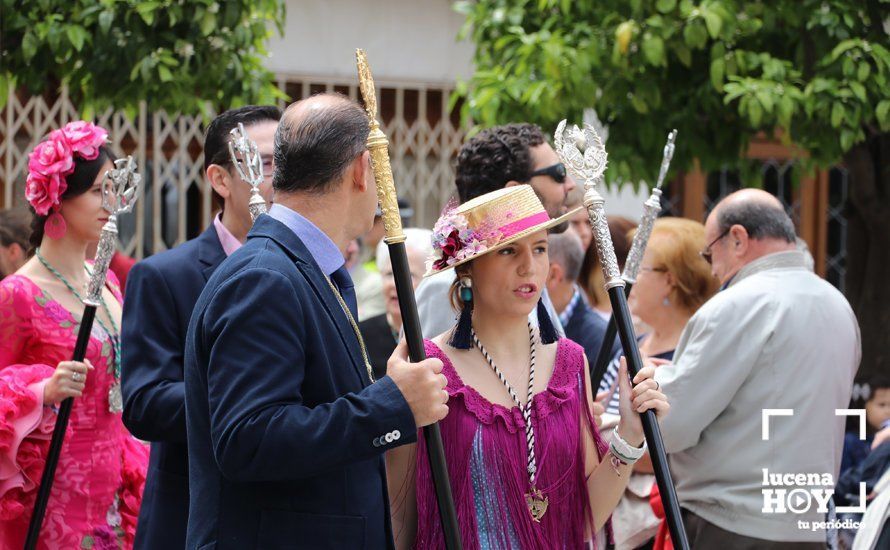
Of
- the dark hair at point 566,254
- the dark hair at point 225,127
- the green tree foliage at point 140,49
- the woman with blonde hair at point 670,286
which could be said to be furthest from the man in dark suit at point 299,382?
the green tree foliage at point 140,49

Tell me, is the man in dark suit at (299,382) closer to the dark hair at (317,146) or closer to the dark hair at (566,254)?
the dark hair at (317,146)

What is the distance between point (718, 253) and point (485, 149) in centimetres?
132

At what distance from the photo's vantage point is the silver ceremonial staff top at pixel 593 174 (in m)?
3.20

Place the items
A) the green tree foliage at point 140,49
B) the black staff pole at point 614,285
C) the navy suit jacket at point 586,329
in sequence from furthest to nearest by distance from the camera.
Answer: the green tree foliage at point 140,49
the navy suit jacket at point 586,329
the black staff pole at point 614,285

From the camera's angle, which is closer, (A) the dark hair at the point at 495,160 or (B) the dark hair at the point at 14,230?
(A) the dark hair at the point at 495,160

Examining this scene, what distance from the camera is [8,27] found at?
5.88 metres

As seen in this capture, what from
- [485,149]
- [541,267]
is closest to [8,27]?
[485,149]

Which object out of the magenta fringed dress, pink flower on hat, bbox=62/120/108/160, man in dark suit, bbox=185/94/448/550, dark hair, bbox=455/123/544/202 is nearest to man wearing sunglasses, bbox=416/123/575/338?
dark hair, bbox=455/123/544/202

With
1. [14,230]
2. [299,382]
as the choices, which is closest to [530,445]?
[299,382]

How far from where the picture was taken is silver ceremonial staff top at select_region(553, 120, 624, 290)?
126 inches

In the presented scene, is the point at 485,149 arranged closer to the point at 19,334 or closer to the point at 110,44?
the point at 19,334
